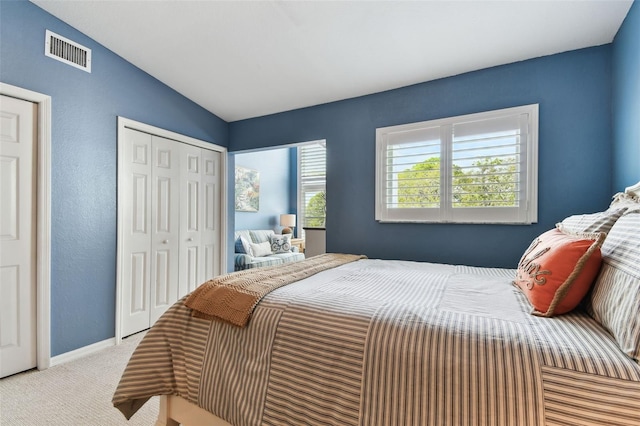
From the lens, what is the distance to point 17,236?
2141 mm

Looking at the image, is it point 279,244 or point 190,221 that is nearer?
point 190,221

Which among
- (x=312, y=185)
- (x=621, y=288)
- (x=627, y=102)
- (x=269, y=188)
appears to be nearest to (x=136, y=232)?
(x=621, y=288)

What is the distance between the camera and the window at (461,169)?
235 centimetres

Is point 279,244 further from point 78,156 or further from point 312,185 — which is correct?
point 78,156

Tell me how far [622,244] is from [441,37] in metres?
1.80

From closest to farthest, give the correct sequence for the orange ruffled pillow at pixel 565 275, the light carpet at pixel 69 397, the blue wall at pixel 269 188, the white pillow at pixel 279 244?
the orange ruffled pillow at pixel 565 275
the light carpet at pixel 69 397
the white pillow at pixel 279 244
the blue wall at pixel 269 188

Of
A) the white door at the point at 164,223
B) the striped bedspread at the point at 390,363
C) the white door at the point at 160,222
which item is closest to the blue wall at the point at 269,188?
the white door at the point at 160,222

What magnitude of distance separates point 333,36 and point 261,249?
13.4ft

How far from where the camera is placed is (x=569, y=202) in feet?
7.30

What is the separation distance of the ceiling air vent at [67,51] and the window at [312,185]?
16.6 feet

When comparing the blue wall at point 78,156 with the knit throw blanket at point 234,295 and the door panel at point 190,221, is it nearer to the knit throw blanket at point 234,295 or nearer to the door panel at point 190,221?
the door panel at point 190,221

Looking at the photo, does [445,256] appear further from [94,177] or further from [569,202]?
[94,177]

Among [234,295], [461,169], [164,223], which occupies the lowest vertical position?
[234,295]

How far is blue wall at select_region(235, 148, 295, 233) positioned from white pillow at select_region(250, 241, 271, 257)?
71 centimetres
